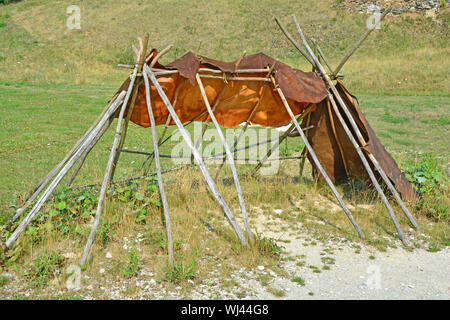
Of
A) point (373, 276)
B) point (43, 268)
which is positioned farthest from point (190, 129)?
point (373, 276)

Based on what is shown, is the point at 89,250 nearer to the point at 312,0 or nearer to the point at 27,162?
the point at 27,162

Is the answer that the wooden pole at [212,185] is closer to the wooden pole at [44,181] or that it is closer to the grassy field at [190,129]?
the grassy field at [190,129]

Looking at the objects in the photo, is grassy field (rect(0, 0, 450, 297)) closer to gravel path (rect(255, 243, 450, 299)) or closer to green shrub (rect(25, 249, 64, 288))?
green shrub (rect(25, 249, 64, 288))

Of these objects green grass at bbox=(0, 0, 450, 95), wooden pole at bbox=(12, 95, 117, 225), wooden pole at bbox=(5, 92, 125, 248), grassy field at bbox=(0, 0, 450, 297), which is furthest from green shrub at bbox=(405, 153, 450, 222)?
green grass at bbox=(0, 0, 450, 95)

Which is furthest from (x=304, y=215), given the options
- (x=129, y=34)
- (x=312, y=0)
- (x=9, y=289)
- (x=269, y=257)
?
(x=312, y=0)

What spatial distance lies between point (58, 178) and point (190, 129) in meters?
9.32

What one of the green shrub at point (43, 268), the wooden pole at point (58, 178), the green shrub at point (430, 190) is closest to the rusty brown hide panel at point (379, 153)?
the green shrub at point (430, 190)

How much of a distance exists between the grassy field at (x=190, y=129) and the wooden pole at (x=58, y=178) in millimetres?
194

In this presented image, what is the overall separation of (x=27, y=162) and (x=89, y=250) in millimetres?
5369

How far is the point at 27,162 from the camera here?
9.29 meters

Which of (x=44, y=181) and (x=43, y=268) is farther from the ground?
(x=44, y=181)

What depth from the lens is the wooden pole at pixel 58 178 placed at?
4824mm

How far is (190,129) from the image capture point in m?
14.1

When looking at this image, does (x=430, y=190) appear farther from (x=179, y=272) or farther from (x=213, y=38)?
(x=213, y=38)
